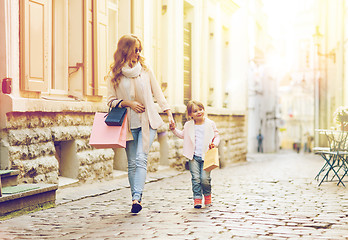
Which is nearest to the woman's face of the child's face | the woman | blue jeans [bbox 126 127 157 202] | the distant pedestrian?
the woman

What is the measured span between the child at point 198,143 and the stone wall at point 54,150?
2.12 metres

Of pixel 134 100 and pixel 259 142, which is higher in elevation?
pixel 134 100

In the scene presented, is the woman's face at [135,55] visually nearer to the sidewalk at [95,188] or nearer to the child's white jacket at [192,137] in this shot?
the child's white jacket at [192,137]

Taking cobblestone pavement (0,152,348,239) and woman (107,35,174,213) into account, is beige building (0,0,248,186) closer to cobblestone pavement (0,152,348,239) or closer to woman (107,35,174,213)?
cobblestone pavement (0,152,348,239)

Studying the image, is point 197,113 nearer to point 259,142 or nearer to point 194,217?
point 194,217

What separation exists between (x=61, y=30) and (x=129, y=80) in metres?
3.24

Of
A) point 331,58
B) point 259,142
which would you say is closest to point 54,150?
point 331,58

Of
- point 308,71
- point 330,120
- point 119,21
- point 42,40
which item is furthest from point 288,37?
point 42,40

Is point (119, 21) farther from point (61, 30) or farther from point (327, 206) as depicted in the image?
point (327, 206)

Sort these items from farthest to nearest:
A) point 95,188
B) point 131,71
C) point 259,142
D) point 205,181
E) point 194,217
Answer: point 259,142 < point 95,188 < point 205,181 < point 131,71 < point 194,217

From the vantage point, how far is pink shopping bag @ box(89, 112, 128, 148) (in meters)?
5.96

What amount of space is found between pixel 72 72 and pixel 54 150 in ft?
5.03

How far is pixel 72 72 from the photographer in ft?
29.8

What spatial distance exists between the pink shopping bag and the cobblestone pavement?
0.74 m
